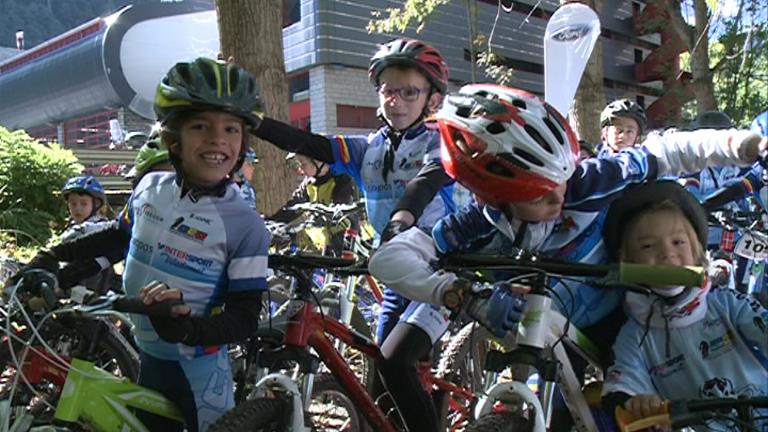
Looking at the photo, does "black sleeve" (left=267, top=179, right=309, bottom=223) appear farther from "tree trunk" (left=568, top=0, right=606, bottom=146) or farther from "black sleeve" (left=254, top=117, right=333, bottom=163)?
"tree trunk" (left=568, top=0, right=606, bottom=146)

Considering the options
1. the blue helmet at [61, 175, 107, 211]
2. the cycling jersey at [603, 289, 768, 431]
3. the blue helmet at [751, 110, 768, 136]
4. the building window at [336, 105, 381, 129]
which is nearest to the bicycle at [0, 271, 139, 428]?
the blue helmet at [61, 175, 107, 211]

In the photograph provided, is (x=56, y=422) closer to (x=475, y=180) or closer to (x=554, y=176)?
(x=475, y=180)

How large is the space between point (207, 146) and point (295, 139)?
42.1 inches

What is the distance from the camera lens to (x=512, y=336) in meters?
2.27

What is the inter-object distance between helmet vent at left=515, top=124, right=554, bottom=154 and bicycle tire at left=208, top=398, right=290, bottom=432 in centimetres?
129

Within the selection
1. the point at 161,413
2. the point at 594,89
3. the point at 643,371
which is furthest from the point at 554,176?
the point at 594,89

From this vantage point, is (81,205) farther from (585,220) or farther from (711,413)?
(711,413)

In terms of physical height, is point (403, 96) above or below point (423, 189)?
above

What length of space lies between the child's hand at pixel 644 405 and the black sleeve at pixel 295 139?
6.99ft

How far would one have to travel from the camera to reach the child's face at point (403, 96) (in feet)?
12.3

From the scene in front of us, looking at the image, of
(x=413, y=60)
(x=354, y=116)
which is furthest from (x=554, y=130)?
(x=354, y=116)

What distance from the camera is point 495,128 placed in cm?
229

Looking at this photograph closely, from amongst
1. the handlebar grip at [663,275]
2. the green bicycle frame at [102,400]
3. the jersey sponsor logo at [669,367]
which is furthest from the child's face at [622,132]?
the green bicycle frame at [102,400]

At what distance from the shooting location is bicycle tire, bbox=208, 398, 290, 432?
7.84 ft
